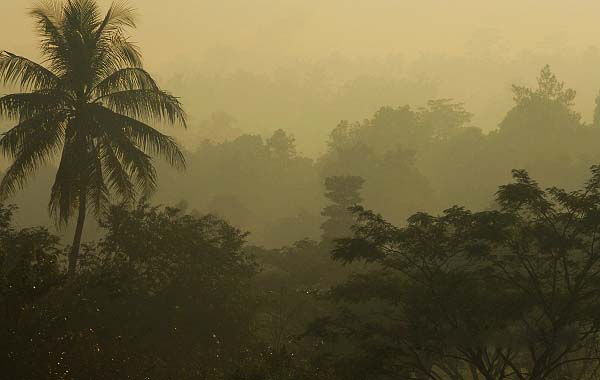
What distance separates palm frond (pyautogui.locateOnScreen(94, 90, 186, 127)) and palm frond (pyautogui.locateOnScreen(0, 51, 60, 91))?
1258 mm

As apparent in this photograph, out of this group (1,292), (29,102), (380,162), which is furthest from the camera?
(380,162)

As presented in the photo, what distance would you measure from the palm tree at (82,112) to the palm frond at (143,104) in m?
0.03

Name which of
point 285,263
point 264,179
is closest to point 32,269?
point 285,263

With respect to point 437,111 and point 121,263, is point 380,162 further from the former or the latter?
point 121,263

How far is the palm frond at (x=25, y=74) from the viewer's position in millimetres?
15508

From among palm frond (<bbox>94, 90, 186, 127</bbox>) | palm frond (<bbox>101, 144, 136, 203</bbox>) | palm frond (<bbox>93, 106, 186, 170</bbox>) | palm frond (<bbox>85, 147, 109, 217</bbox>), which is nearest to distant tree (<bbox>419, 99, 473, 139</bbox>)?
palm frond (<bbox>94, 90, 186, 127</bbox>)

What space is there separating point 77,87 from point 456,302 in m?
10.8

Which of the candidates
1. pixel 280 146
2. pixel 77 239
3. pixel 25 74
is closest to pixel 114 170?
pixel 77 239

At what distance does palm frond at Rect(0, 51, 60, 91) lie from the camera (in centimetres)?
1551

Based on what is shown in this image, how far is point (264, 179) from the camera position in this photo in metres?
85.9

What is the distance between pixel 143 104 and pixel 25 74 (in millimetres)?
2947

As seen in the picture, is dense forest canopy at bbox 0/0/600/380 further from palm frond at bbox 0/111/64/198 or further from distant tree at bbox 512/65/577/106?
distant tree at bbox 512/65/577/106

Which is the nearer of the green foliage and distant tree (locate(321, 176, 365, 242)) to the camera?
the green foliage

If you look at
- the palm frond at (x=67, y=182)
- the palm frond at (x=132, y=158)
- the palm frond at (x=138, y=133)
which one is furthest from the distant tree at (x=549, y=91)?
the palm frond at (x=67, y=182)
